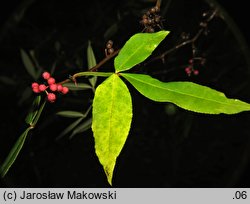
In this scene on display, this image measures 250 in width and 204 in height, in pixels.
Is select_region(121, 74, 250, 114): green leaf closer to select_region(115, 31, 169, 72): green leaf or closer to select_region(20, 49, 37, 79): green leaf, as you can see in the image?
select_region(115, 31, 169, 72): green leaf

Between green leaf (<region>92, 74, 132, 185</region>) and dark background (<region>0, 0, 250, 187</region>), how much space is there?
792 millimetres

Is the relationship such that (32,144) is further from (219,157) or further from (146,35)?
(146,35)

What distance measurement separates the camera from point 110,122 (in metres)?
0.45

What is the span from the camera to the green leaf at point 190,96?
18.2 inches

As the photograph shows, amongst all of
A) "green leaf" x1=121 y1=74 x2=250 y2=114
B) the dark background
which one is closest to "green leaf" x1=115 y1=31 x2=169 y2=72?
"green leaf" x1=121 y1=74 x2=250 y2=114

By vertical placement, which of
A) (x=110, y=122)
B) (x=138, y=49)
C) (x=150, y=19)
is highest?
(x=150, y=19)

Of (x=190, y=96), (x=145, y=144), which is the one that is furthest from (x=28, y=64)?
(x=190, y=96)

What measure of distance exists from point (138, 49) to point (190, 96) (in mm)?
112

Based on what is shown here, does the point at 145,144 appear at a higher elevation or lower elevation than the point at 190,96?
higher

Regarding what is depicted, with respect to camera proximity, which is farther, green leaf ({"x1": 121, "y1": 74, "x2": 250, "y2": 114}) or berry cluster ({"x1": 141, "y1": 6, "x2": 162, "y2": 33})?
berry cluster ({"x1": 141, "y1": 6, "x2": 162, "y2": 33})

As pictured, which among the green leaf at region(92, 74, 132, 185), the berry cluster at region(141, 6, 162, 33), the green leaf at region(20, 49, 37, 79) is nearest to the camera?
the green leaf at region(92, 74, 132, 185)

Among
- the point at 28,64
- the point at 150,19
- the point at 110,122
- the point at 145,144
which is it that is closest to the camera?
the point at 110,122

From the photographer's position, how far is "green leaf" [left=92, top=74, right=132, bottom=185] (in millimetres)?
439

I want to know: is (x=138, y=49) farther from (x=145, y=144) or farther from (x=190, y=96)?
(x=145, y=144)
